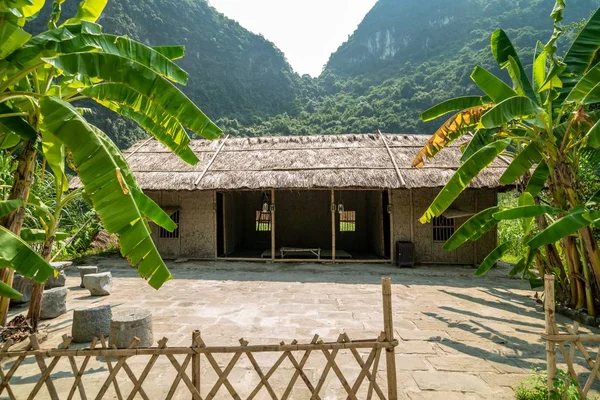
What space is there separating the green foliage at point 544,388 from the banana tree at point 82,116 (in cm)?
357

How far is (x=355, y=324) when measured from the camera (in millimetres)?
5203

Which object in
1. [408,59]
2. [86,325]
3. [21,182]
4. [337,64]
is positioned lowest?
[86,325]

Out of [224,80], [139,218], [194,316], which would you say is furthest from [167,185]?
[224,80]

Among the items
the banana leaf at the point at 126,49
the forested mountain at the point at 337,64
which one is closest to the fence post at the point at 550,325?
the banana leaf at the point at 126,49

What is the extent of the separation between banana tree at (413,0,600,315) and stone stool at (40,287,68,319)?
6585 millimetres

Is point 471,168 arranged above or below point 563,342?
above

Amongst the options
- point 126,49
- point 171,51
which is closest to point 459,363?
point 126,49

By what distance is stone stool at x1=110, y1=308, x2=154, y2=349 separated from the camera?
13.8 feet

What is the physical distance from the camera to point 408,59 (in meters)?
56.4

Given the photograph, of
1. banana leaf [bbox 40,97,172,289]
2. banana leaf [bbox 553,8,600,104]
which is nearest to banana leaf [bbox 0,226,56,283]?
banana leaf [bbox 40,97,172,289]

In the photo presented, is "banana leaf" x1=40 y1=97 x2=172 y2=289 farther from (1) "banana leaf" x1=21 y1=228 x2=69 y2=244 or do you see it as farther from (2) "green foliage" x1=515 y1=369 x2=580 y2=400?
(2) "green foliage" x1=515 y1=369 x2=580 y2=400

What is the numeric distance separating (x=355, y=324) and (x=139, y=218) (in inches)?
150

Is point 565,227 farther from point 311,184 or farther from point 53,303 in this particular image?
→ point 53,303

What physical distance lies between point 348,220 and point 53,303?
10.7m
